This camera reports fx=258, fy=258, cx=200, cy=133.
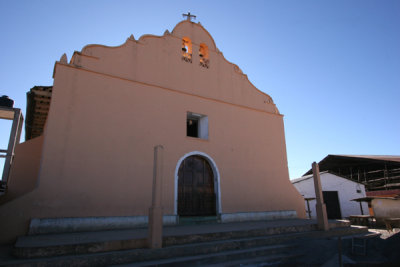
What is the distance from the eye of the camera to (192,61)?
10.5 m

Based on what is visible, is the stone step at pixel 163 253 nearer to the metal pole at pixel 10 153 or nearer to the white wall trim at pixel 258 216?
the white wall trim at pixel 258 216

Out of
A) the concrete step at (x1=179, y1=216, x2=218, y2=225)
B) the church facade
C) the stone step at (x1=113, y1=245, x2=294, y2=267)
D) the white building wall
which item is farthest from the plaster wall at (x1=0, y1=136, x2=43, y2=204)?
the white building wall

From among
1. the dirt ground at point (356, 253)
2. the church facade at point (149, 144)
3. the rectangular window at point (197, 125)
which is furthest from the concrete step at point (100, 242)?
the rectangular window at point (197, 125)

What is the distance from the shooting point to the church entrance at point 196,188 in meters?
8.76

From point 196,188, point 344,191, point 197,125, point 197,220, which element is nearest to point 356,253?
point 197,220

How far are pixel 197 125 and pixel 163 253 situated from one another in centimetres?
631

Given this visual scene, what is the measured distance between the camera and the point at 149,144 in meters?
8.47

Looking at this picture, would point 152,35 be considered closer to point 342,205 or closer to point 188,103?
point 188,103

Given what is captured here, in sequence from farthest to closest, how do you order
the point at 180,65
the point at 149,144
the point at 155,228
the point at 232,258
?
the point at 180,65, the point at 149,144, the point at 232,258, the point at 155,228

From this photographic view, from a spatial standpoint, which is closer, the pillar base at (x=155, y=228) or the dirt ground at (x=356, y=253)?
the dirt ground at (x=356, y=253)

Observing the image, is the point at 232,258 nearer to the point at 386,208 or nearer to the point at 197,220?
the point at 197,220

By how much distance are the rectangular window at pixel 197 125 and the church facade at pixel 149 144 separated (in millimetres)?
46

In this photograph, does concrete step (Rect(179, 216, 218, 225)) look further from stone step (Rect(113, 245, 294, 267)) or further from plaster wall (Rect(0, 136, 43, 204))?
plaster wall (Rect(0, 136, 43, 204))

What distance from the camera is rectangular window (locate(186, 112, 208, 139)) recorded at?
998cm
